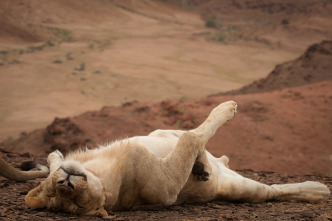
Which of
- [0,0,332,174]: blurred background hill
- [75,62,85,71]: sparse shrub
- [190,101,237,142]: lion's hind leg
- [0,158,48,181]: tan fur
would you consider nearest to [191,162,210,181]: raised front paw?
[190,101,237,142]: lion's hind leg

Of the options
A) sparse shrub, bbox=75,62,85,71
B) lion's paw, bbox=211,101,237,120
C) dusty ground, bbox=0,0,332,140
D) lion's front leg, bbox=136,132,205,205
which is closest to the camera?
lion's front leg, bbox=136,132,205,205

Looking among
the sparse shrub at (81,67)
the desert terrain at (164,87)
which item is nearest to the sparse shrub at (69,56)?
the desert terrain at (164,87)

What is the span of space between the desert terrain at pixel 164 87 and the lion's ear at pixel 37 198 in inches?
2.4

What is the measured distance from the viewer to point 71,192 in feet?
9.39

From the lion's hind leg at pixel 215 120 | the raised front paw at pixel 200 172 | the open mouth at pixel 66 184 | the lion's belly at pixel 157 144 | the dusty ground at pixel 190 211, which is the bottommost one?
the dusty ground at pixel 190 211

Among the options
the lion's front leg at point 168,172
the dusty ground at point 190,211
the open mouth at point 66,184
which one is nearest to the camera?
the open mouth at point 66,184

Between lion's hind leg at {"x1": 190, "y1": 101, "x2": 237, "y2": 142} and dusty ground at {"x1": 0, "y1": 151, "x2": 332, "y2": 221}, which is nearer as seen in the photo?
dusty ground at {"x1": 0, "y1": 151, "x2": 332, "y2": 221}

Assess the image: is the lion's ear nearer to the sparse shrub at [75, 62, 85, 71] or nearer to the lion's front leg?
the lion's front leg

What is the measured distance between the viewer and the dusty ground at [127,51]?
1586cm

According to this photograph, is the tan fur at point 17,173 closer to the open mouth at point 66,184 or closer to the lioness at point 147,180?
the lioness at point 147,180

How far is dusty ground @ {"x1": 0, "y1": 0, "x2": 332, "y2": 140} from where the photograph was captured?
15.9m

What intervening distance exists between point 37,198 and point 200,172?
4.85ft

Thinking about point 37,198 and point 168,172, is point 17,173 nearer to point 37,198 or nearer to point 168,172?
point 37,198

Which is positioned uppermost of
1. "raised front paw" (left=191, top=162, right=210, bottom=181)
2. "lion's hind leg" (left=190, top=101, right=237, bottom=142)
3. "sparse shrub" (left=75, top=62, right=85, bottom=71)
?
"sparse shrub" (left=75, top=62, right=85, bottom=71)
